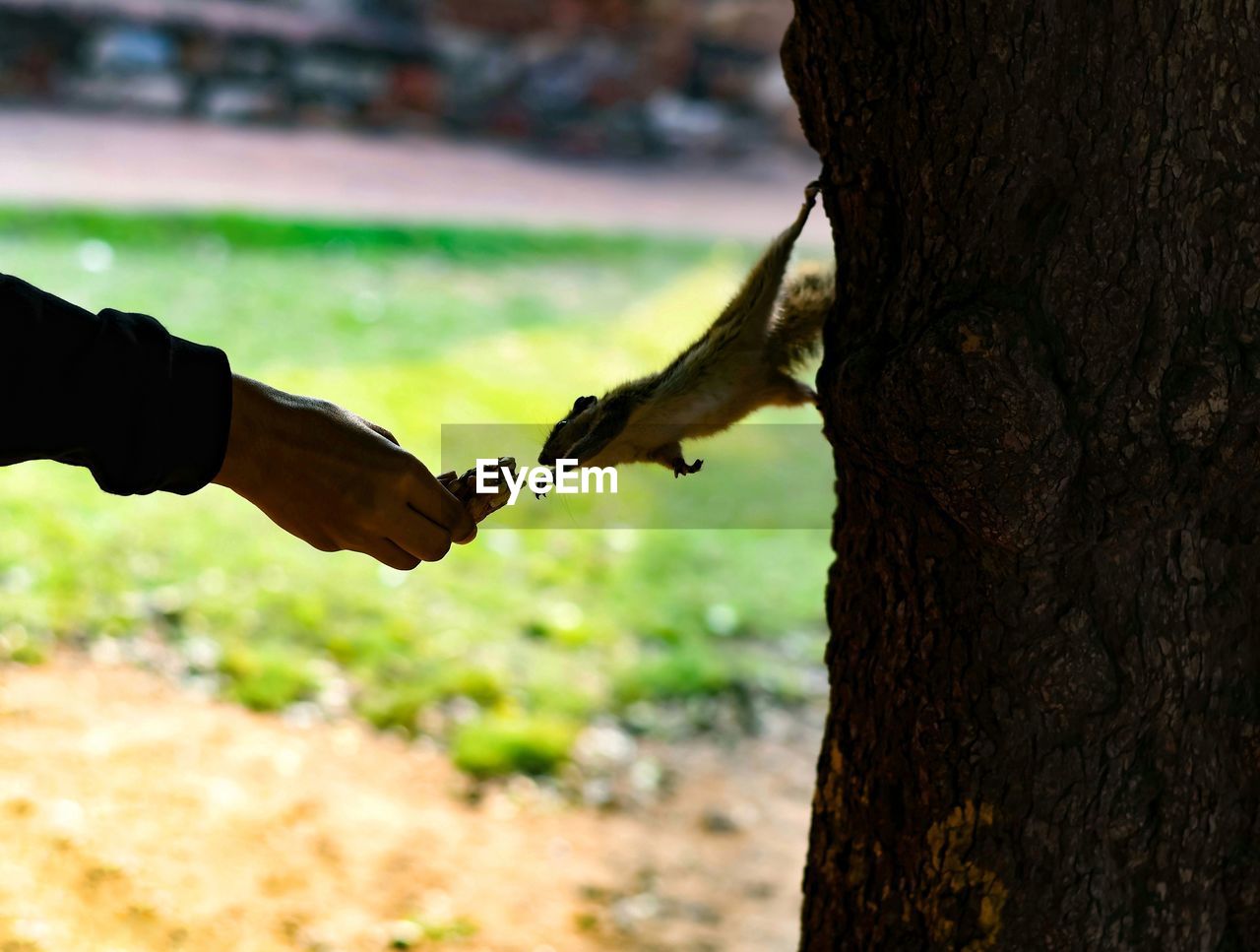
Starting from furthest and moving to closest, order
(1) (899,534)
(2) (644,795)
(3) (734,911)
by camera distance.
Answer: (2) (644,795) → (3) (734,911) → (1) (899,534)

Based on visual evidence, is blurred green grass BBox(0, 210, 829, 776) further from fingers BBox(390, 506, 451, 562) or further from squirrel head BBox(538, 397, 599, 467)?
fingers BBox(390, 506, 451, 562)

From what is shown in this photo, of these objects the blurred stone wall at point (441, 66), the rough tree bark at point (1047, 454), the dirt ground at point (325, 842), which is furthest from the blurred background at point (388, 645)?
the rough tree bark at point (1047, 454)

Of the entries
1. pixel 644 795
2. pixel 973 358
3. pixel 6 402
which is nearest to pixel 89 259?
pixel 644 795

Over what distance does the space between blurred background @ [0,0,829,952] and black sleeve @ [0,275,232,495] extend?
1418mm

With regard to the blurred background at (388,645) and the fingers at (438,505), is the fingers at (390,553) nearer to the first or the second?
the fingers at (438,505)

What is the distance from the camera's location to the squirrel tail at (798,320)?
6.88 ft

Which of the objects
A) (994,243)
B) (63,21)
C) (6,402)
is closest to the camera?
(6,402)

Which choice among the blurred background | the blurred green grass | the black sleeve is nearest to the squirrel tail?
the blurred green grass

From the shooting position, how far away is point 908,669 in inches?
67.8

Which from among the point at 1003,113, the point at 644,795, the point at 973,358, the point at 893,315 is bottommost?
the point at 644,795

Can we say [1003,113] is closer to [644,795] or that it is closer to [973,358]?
[973,358]

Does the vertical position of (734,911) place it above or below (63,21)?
below

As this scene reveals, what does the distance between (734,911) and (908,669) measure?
154 centimetres

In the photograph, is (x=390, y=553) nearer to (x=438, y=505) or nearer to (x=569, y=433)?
(x=438, y=505)
